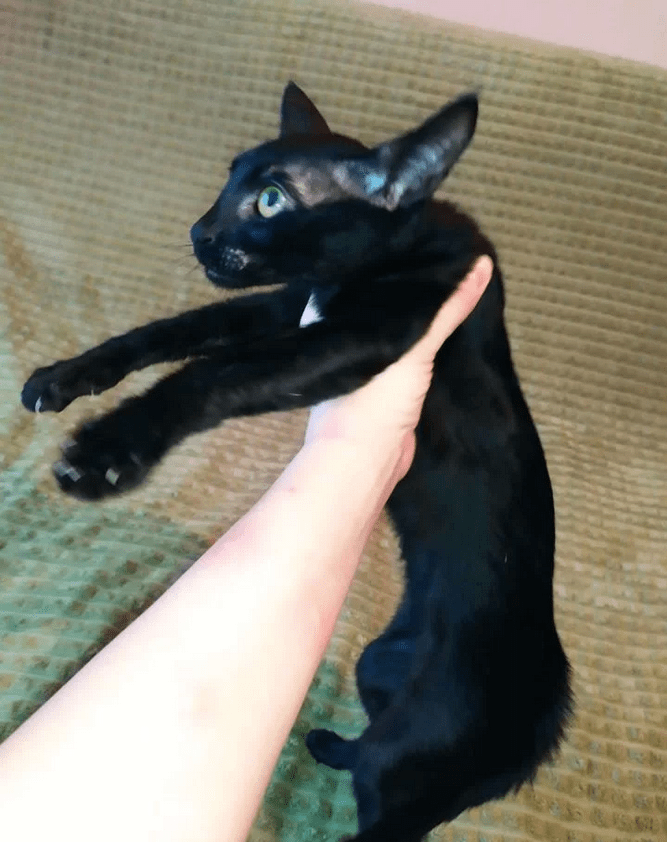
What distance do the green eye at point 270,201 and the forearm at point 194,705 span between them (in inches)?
14.3

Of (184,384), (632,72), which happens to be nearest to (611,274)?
(632,72)

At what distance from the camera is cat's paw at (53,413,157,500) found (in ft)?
2.02

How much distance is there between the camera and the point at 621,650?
3.34 ft

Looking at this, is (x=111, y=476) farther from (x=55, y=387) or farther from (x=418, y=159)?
(x=418, y=159)

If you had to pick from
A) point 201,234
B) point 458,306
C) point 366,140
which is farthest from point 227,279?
point 366,140

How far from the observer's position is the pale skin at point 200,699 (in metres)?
0.42

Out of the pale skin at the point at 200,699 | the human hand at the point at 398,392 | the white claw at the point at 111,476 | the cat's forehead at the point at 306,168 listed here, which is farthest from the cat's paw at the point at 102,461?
the cat's forehead at the point at 306,168

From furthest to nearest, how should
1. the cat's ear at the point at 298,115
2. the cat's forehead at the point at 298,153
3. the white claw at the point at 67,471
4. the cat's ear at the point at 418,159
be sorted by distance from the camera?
the cat's ear at the point at 298,115, the cat's forehead at the point at 298,153, the cat's ear at the point at 418,159, the white claw at the point at 67,471

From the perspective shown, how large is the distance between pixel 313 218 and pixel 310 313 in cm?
12

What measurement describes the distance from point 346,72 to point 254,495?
84 centimetres

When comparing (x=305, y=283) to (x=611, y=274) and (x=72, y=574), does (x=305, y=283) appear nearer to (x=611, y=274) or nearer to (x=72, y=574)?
(x=72, y=574)

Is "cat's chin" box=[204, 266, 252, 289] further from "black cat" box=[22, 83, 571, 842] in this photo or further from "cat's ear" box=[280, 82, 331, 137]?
"cat's ear" box=[280, 82, 331, 137]

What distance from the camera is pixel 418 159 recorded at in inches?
30.1

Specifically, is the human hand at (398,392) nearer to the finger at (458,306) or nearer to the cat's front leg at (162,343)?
the finger at (458,306)
